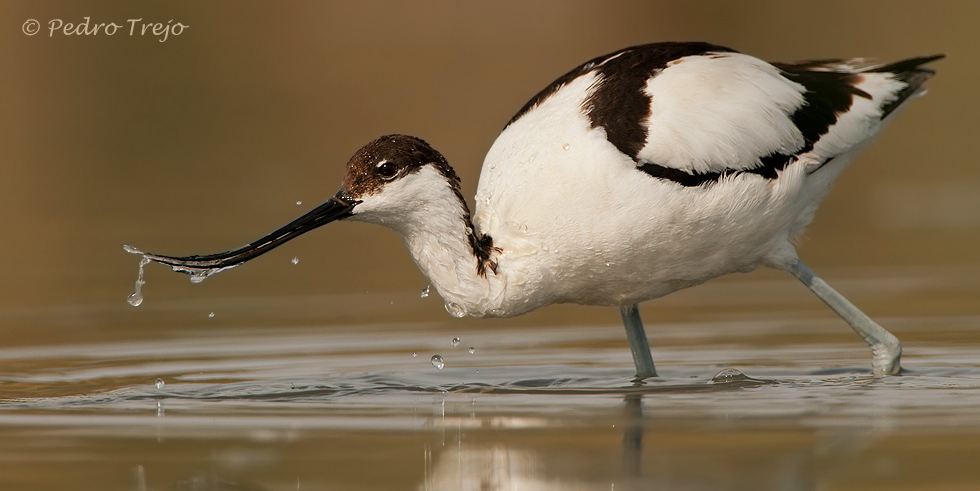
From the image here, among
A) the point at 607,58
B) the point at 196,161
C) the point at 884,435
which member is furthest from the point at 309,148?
the point at 884,435

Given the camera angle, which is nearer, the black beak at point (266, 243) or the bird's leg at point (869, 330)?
the black beak at point (266, 243)

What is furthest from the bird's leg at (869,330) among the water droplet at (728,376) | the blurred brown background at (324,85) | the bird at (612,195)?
the blurred brown background at (324,85)

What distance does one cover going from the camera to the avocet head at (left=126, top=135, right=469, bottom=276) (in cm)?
627

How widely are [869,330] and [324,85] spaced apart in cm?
1357

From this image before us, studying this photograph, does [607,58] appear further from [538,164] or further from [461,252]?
[461,252]

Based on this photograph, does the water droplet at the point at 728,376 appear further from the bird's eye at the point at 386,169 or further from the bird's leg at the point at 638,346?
the bird's eye at the point at 386,169

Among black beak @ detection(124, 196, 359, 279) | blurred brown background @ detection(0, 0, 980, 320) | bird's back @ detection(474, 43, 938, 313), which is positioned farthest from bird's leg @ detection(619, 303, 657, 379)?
blurred brown background @ detection(0, 0, 980, 320)

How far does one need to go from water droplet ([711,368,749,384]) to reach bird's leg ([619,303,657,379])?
34 centimetres

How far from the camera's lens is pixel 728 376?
6.61 metres
